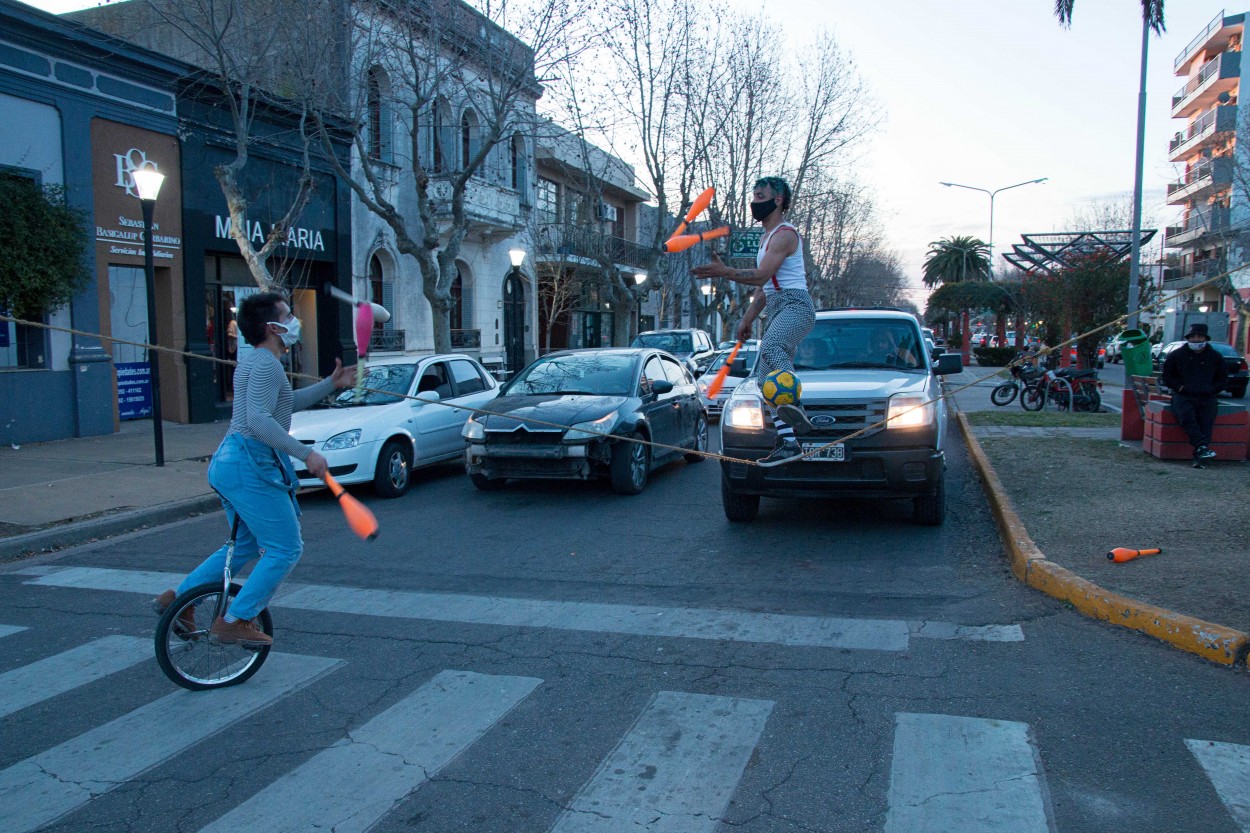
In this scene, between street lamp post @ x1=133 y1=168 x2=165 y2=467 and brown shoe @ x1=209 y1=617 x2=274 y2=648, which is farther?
street lamp post @ x1=133 y1=168 x2=165 y2=467

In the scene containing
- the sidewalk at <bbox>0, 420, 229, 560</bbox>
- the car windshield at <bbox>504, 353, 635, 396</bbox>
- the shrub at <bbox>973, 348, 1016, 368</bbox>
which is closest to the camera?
the sidewalk at <bbox>0, 420, 229, 560</bbox>

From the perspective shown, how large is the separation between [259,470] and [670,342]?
1994 centimetres

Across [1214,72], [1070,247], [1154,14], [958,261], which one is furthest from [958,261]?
[1154,14]

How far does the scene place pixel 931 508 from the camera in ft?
27.8

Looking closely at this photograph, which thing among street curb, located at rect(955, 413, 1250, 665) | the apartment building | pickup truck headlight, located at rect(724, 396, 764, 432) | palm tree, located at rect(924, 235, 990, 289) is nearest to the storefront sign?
pickup truck headlight, located at rect(724, 396, 764, 432)

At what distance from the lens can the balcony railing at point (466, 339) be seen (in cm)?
2748

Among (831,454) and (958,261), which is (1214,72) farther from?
(831,454)

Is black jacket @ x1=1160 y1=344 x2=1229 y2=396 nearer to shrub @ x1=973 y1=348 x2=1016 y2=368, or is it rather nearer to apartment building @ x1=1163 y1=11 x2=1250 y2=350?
apartment building @ x1=1163 y1=11 x2=1250 y2=350

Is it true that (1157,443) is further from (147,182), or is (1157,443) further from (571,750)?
(147,182)

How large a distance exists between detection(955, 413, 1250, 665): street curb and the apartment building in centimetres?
3371

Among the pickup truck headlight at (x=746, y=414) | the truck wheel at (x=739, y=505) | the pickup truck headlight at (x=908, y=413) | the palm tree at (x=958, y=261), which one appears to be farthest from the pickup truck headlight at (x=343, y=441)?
the palm tree at (x=958, y=261)

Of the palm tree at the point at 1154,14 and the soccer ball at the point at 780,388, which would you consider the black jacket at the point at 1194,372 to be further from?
the palm tree at the point at 1154,14

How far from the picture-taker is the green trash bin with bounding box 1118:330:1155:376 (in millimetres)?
11984

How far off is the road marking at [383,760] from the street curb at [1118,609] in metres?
3.54
